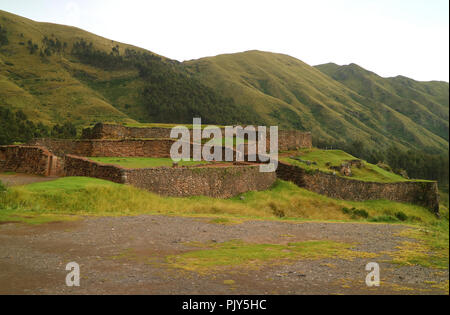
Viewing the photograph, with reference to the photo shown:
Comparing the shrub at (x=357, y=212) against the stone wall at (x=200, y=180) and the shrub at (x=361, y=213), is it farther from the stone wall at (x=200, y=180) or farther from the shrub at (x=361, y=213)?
the stone wall at (x=200, y=180)

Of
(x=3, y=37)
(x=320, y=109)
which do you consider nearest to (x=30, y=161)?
(x=3, y=37)

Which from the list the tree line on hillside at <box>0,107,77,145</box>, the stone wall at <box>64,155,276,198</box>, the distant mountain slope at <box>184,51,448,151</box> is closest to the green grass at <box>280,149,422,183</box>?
the stone wall at <box>64,155,276,198</box>

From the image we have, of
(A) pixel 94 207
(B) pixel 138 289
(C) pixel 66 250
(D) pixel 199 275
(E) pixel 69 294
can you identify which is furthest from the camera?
(A) pixel 94 207

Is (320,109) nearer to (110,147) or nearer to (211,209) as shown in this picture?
(110,147)

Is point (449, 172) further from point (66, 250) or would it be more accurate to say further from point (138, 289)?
point (66, 250)

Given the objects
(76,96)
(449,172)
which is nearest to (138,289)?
(449,172)

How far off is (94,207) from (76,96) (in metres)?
78.7

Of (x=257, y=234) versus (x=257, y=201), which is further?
(x=257, y=201)

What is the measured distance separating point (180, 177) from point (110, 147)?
Answer: 11.0 meters

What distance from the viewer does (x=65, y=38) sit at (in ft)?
452

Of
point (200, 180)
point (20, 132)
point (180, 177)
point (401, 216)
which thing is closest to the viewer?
point (180, 177)

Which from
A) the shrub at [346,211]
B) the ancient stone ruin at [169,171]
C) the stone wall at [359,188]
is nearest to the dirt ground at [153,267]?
the ancient stone ruin at [169,171]

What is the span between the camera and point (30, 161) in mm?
19062

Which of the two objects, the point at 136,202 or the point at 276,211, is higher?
the point at 136,202
